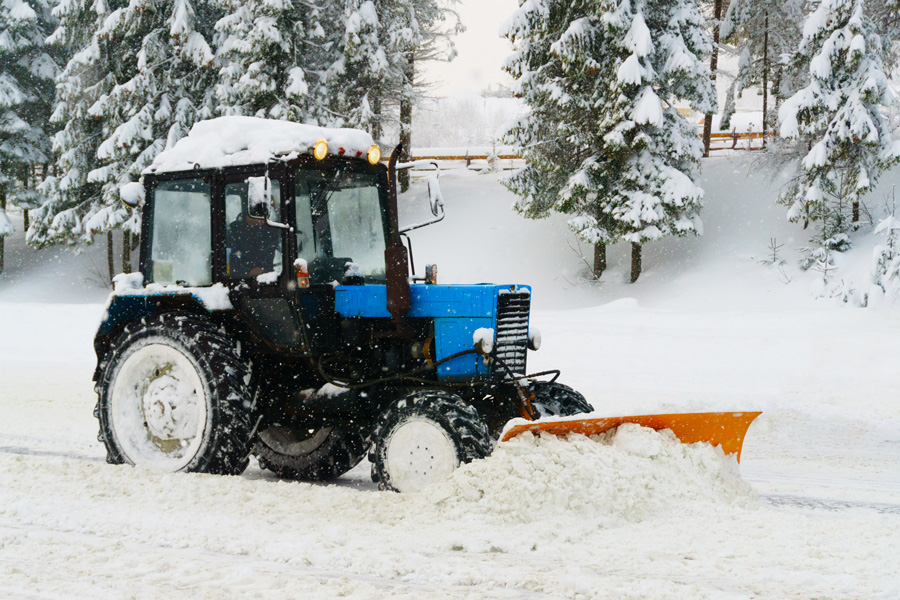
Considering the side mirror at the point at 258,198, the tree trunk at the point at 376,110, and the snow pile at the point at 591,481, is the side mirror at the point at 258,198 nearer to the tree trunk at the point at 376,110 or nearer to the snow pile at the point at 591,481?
the snow pile at the point at 591,481

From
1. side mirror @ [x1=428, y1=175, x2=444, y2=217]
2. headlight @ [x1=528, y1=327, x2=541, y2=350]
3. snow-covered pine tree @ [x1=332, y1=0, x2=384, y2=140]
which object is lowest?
headlight @ [x1=528, y1=327, x2=541, y2=350]

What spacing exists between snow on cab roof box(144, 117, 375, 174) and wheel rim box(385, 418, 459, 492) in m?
2.04

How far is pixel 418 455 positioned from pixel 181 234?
261cm

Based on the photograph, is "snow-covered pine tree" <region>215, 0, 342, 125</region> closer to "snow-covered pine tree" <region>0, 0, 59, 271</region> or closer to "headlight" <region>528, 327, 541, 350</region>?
"snow-covered pine tree" <region>0, 0, 59, 271</region>

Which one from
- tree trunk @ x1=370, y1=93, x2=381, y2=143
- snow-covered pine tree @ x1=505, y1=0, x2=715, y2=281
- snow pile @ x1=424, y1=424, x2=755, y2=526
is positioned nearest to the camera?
snow pile @ x1=424, y1=424, x2=755, y2=526

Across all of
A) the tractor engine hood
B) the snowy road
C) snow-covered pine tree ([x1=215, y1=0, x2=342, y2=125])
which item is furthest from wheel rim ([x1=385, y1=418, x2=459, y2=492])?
snow-covered pine tree ([x1=215, y1=0, x2=342, y2=125])

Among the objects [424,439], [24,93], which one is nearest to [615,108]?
[424,439]

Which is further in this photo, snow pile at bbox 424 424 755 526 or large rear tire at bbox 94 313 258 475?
large rear tire at bbox 94 313 258 475

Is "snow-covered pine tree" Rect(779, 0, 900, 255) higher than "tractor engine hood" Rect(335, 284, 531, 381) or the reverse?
higher

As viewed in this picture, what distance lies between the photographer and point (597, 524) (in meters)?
4.54

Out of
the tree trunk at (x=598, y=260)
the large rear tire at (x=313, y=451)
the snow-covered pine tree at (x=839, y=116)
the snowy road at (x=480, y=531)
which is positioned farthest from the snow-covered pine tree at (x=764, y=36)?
the snowy road at (x=480, y=531)

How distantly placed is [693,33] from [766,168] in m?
4.95

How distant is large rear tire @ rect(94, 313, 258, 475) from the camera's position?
5.68 meters

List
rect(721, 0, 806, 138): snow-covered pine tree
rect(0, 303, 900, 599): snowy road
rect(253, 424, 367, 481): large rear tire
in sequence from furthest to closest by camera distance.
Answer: rect(721, 0, 806, 138): snow-covered pine tree < rect(253, 424, 367, 481): large rear tire < rect(0, 303, 900, 599): snowy road
